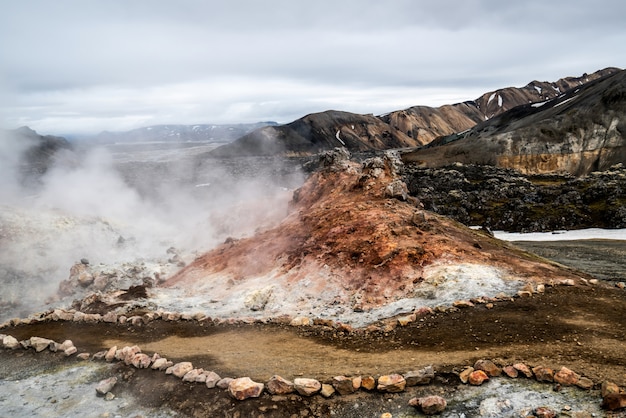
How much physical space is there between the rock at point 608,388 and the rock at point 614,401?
10.4 inches

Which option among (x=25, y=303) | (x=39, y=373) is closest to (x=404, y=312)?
(x=39, y=373)

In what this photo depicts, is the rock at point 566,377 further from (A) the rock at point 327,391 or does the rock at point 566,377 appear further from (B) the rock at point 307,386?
(B) the rock at point 307,386

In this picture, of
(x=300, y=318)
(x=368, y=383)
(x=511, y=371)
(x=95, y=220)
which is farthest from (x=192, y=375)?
(x=95, y=220)

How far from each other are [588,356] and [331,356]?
19.7ft

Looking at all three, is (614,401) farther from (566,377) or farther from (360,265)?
(360,265)

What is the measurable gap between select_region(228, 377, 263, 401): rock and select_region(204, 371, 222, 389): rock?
1.88ft

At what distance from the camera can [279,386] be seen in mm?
9211

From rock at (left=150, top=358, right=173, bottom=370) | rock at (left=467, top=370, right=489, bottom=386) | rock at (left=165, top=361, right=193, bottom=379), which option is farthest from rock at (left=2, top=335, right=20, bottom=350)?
rock at (left=467, top=370, right=489, bottom=386)

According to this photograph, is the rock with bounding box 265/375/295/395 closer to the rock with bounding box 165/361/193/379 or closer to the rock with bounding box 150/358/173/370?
the rock with bounding box 165/361/193/379

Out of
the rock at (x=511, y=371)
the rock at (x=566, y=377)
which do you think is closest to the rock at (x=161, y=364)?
the rock at (x=511, y=371)

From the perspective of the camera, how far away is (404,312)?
1459 centimetres

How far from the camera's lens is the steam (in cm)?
2641

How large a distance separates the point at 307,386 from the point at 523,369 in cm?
463

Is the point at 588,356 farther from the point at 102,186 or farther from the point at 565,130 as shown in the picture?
the point at 565,130
